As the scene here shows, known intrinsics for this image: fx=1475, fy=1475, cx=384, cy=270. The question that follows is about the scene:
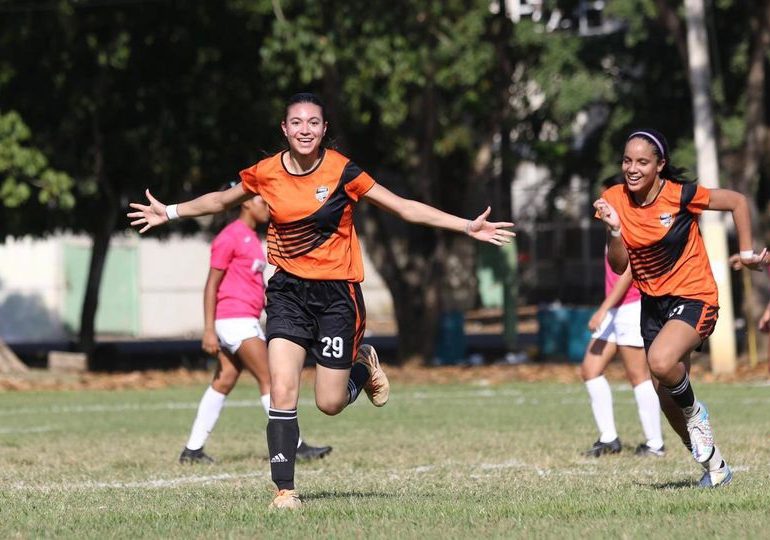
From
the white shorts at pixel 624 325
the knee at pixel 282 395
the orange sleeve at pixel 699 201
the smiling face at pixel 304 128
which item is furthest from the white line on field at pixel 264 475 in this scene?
the smiling face at pixel 304 128

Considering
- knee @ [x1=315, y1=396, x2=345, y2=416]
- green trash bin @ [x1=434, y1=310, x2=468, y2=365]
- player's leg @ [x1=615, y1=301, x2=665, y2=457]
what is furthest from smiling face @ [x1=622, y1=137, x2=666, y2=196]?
green trash bin @ [x1=434, y1=310, x2=468, y2=365]

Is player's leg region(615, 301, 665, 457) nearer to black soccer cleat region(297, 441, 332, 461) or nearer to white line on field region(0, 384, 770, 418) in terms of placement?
black soccer cleat region(297, 441, 332, 461)

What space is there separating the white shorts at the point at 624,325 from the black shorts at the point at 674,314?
264cm

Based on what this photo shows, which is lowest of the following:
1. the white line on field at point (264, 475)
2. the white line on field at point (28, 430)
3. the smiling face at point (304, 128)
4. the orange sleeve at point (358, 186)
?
the white line on field at point (28, 430)

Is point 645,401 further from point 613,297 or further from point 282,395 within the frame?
point 282,395

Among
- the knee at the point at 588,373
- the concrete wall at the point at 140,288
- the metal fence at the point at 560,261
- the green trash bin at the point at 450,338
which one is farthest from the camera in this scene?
the metal fence at the point at 560,261

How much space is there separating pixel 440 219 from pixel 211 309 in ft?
11.7

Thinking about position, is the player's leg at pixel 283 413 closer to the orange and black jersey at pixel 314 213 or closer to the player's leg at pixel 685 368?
the orange and black jersey at pixel 314 213

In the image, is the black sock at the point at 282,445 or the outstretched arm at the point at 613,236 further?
the outstretched arm at the point at 613,236

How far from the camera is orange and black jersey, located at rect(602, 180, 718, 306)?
8820mm

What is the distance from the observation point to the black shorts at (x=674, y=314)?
8.79m

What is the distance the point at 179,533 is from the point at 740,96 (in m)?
23.7

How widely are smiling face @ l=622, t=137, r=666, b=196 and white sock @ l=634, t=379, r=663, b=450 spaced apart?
10.7 ft

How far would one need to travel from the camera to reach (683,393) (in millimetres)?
8828
